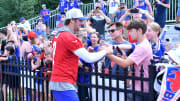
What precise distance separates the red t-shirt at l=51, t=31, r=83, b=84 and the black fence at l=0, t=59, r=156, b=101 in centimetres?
48

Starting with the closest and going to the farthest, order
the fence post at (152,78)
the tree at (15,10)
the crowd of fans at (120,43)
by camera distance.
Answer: the fence post at (152,78) < the crowd of fans at (120,43) < the tree at (15,10)

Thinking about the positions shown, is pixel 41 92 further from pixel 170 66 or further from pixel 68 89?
pixel 170 66

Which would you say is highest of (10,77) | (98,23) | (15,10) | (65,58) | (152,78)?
(15,10)

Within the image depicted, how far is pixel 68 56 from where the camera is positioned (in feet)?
12.9

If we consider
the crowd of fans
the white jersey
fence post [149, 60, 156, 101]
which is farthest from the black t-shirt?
fence post [149, 60, 156, 101]

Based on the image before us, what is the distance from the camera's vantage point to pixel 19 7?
3009cm

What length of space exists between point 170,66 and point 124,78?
2.41 feet

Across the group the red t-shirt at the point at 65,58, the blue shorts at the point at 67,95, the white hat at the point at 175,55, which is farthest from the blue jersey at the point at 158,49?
the blue shorts at the point at 67,95

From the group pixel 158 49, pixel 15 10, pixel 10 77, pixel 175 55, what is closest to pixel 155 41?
pixel 158 49

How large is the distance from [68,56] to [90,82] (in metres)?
0.73

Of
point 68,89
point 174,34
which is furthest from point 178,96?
point 174,34

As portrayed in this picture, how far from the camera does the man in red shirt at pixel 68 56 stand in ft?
12.5

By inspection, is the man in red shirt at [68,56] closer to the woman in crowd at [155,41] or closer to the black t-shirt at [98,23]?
the woman in crowd at [155,41]

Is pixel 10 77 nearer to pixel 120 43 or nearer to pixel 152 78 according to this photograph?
pixel 120 43
